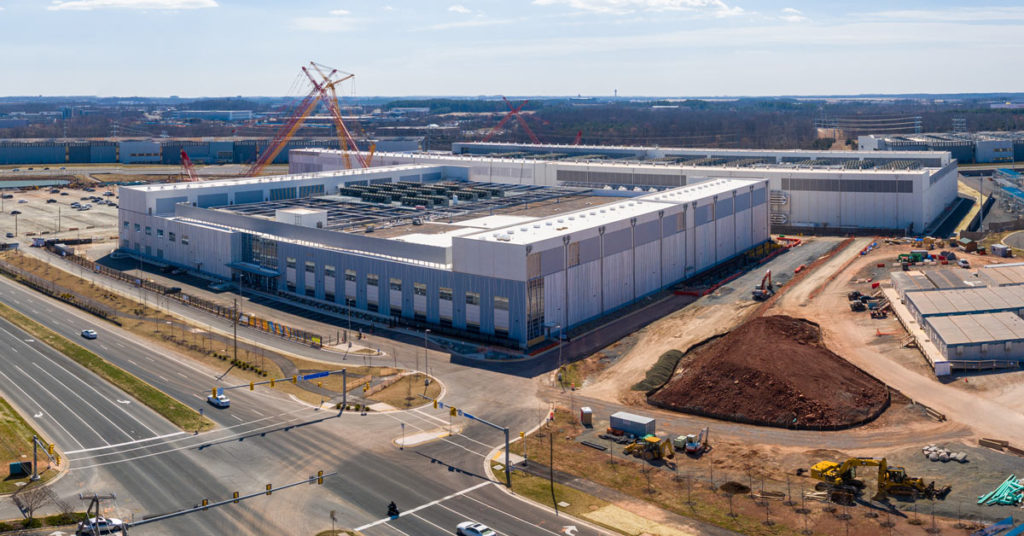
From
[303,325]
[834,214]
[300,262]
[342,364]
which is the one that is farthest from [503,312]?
[834,214]

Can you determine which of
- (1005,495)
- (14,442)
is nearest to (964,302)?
(1005,495)

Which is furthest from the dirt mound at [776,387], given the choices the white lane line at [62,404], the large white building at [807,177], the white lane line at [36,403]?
the large white building at [807,177]

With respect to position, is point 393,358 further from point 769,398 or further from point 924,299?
point 924,299

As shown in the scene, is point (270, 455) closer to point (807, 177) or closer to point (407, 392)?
point (407, 392)

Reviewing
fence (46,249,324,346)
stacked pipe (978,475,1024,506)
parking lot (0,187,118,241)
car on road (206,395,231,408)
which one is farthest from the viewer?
parking lot (0,187,118,241)

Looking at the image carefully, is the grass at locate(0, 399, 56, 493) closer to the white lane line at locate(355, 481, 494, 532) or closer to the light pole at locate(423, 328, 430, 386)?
the white lane line at locate(355, 481, 494, 532)

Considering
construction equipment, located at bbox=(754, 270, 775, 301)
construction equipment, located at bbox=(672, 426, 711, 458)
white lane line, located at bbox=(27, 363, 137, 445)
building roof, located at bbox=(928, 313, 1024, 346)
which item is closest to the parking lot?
white lane line, located at bbox=(27, 363, 137, 445)
